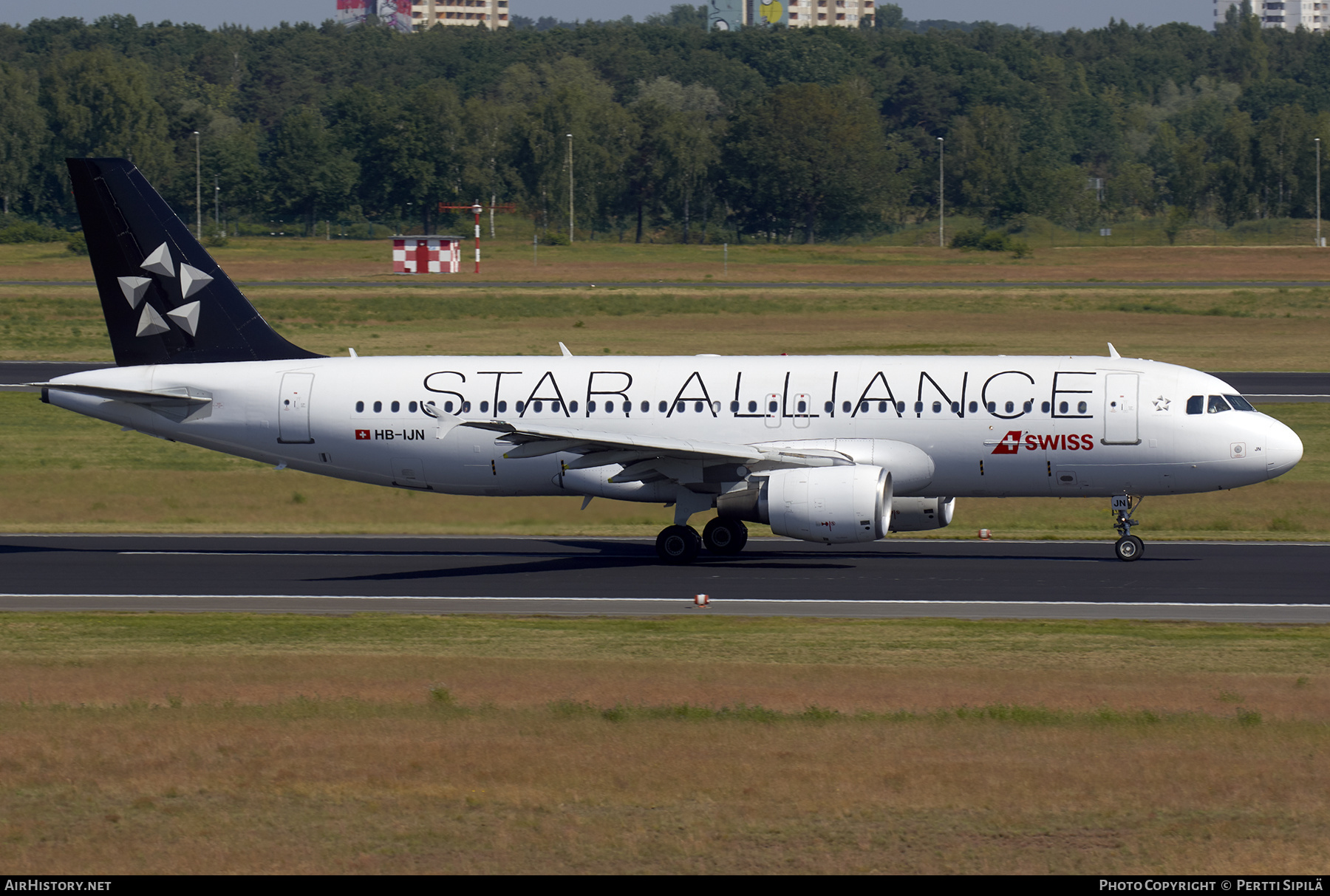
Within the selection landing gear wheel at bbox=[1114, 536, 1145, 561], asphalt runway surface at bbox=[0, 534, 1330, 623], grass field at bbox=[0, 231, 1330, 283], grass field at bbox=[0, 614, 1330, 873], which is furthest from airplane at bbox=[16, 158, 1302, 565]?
grass field at bbox=[0, 231, 1330, 283]

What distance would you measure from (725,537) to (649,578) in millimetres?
3230

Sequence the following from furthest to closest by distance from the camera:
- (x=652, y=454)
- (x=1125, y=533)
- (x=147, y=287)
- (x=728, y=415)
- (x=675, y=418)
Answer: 1. (x=147, y=287)
2. (x=675, y=418)
3. (x=728, y=415)
4. (x=1125, y=533)
5. (x=652, y=454)

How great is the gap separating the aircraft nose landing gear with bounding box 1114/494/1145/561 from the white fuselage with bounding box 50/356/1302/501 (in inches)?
12.3

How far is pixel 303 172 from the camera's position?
184m

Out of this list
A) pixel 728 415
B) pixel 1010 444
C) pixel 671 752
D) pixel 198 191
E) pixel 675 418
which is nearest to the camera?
pixel 671 752

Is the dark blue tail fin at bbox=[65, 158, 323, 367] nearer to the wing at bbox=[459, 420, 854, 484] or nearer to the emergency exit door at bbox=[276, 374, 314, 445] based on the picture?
the emergency exit door at bbox=[276, 374, 314, 445]

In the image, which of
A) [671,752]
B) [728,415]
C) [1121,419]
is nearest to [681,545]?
[728,415]

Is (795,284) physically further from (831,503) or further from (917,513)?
(831,503)

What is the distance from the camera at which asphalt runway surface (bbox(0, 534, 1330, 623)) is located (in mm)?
30625

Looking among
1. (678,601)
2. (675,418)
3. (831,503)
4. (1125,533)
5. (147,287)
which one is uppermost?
(147,287)

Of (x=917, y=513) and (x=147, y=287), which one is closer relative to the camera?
(x=917, y=513)

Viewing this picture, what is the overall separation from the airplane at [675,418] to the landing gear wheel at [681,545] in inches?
1.5

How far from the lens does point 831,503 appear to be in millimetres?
33219
